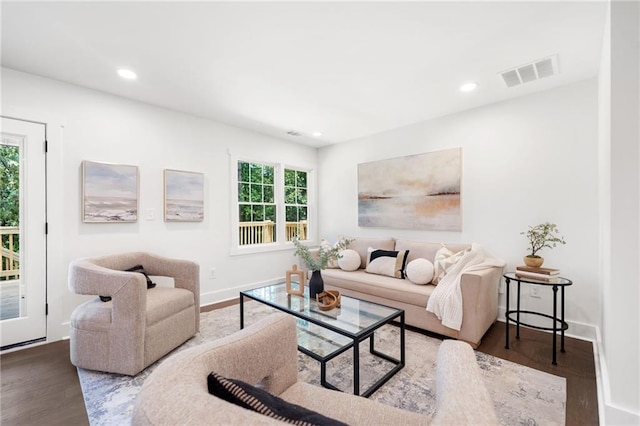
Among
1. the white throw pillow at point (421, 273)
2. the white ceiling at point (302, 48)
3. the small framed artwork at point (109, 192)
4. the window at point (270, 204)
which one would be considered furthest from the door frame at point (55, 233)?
the white throw pillow at point (421, 273)

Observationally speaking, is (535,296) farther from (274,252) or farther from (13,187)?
(13,187)

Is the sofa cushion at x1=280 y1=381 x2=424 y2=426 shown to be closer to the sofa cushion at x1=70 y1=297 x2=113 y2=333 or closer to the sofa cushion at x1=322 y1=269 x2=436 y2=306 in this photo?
the sofa cushion at x1=70 y1=297 x2=113 y2=333

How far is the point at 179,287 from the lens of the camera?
289 cm

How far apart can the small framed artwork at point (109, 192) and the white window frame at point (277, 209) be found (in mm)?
1229

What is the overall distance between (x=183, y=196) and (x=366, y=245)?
2.57m

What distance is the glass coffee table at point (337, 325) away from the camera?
6.34 feet

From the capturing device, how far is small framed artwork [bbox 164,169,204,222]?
3.45 m

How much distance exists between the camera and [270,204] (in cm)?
467

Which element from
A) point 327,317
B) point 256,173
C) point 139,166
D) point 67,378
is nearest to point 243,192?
point 256,173

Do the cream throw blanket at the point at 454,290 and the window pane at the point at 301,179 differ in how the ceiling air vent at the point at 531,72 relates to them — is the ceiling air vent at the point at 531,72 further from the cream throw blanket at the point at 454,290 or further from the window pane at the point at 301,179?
the window pane at the point at 301,179

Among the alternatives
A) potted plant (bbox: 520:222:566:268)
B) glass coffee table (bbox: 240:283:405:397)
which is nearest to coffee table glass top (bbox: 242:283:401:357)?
glass coffee table (bbox: 240:283:405:397)

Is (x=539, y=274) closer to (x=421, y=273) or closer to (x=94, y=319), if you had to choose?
(x=421, y=273)

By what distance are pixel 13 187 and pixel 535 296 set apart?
522cm

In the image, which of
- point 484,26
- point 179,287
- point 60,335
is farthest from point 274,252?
point 484,26
